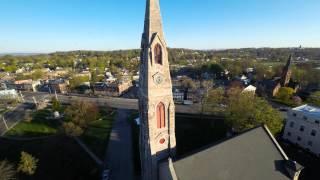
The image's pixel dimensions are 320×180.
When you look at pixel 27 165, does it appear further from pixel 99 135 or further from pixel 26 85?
pixel 26 85

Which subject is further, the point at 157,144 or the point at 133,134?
the point at 133,134

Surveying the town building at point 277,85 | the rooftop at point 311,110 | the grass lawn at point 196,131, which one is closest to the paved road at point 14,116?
the grass lawn at point 196,131

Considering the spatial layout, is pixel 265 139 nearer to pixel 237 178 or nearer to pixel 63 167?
pixel 237 178

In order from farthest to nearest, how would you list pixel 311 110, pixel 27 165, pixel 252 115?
1. pixel 311 110
2. pixel 252 115
3. pixel 27 165

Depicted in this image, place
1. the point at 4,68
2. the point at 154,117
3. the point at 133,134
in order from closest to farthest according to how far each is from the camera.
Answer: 1. the point at 154,117
2. the point at 133,134
3. the point at 4,68

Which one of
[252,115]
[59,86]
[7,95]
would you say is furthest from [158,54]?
[59,86]

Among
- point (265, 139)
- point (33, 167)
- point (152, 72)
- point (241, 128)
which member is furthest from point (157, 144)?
point (33, 167)
